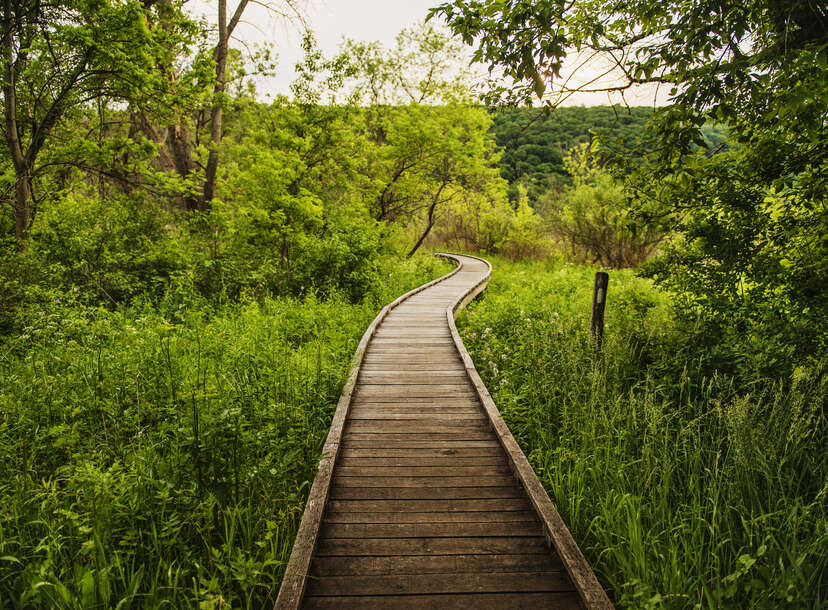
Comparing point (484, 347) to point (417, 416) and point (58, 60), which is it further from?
point (58, 60)

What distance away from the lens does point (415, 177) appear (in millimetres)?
20469

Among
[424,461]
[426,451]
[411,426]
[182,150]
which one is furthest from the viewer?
[182,150]

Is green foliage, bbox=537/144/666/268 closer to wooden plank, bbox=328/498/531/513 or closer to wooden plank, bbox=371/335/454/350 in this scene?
wooden plank, bbox=371/335/454/350

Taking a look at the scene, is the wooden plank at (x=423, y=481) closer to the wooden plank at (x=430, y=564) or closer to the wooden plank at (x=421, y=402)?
the wooden plank at (x=430, y=564)

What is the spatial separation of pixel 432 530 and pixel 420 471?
735mm

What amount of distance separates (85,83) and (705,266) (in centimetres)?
1173

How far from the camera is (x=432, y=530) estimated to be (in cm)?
289

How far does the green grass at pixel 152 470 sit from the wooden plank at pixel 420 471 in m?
0.40

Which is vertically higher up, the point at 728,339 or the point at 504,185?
the point at 504,185

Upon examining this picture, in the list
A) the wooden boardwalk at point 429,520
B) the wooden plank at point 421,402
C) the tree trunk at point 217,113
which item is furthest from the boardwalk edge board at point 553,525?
the tree trunk at point 217,113

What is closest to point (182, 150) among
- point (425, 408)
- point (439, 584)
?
point (425, 408)

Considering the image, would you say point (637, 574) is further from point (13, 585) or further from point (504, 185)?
point (504, 185)

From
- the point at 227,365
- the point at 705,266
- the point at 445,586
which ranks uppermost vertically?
the point at 705,266

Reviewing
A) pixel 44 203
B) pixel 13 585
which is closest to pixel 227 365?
pixel 13 585
